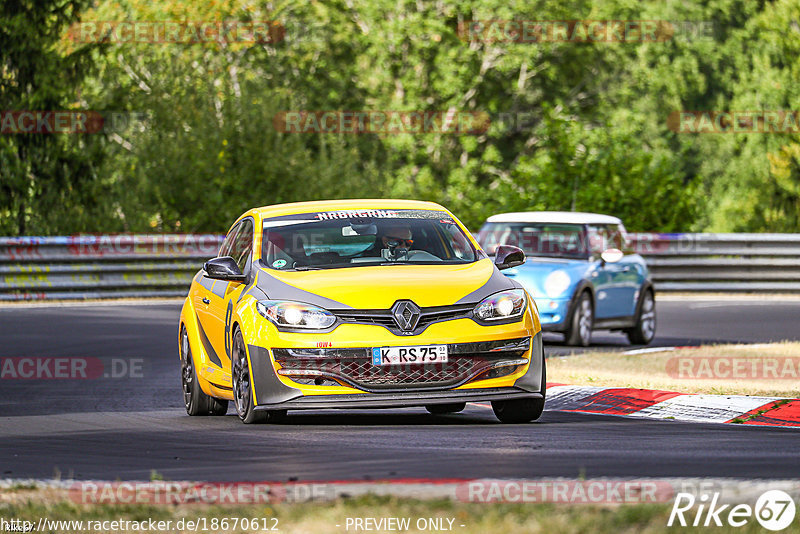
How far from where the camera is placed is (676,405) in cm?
1240

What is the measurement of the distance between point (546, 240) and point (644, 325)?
1.82 m

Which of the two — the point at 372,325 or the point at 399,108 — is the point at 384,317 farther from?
the point at 399,108

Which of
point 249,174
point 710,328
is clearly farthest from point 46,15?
point 710,328

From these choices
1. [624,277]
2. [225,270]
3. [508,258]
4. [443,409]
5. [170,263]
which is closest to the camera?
[225,270]

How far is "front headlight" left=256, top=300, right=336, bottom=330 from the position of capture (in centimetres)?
1059

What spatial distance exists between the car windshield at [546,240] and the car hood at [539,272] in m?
0.48

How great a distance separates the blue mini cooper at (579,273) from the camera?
20219mm

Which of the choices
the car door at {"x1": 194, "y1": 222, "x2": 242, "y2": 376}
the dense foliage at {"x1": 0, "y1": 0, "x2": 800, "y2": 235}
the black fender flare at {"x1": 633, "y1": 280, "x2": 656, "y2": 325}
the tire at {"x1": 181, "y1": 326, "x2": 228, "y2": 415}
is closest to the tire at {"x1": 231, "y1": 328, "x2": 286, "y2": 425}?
the car door at {"x1": 194, "y1": 222, "x2": 242, "y2": 376}

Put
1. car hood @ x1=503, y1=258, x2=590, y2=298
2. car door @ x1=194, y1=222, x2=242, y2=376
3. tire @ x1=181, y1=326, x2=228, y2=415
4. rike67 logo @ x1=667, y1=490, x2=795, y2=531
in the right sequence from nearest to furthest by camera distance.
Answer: rike67 logo @ x1=667, y1=490, x2=795, y2=531 < car door @ x1=194, y1=222, x2=242, y2=376 < tire @ x1=181, y1=326, x2=228, y2=415 < car hood @ x1=503, y1=258, x2=590, y2=298

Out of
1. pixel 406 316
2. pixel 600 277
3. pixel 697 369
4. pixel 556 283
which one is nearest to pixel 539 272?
pixel 556 283

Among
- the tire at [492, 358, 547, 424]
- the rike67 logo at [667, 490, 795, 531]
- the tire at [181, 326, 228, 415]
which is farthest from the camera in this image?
the tire at [181, 326, 228, 415]

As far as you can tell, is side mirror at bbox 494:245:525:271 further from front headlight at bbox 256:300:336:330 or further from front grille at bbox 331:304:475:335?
front headlight at bbox 256:300:336:330

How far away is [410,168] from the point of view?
194 feet

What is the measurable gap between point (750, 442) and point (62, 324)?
14.0 m
